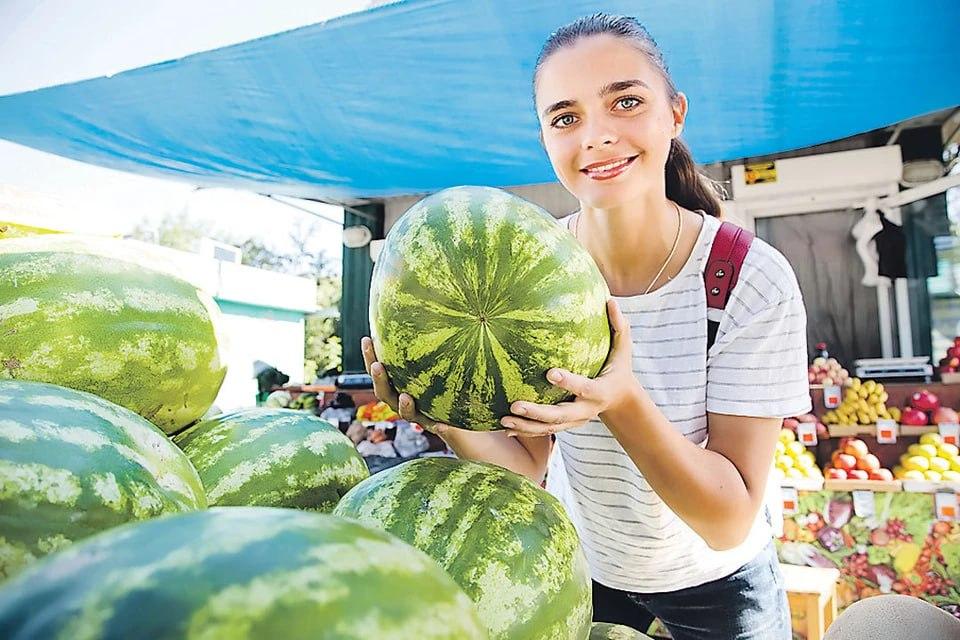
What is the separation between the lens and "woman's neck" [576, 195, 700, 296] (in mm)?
1539

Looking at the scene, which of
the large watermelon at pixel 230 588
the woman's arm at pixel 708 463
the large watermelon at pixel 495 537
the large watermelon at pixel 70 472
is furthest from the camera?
the woman's arm at pixel 708 463

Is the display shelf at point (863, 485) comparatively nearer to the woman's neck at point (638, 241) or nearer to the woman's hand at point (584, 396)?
the woman's neck at point (638, 241)

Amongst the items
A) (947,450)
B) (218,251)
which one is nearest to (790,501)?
(947,450)

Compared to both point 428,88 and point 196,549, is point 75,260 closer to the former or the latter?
point 196,549

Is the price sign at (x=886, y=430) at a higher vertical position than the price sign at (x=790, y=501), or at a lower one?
higher

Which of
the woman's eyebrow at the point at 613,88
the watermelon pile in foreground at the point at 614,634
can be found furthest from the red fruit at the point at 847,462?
the watermelon pile in foreground at the point at 614,634

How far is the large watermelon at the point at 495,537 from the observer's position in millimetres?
714

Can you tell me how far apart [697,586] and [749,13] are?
110 inches

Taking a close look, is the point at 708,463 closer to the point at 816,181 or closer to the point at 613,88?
the point at 613,88

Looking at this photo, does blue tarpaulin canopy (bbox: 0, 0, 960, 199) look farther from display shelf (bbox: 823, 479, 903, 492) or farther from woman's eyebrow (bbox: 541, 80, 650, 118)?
display shelf (bbox: 823, 479, 903, 492)

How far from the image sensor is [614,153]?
1.38 meters

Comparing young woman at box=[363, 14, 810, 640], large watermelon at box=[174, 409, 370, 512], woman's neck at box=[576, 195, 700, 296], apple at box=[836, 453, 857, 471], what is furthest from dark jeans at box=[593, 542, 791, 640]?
apple at box=[836, 453, 857, 471]

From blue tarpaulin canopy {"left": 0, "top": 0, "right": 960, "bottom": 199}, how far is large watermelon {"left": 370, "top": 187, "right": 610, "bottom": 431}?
8.61ft

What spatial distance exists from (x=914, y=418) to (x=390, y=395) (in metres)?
4.30
